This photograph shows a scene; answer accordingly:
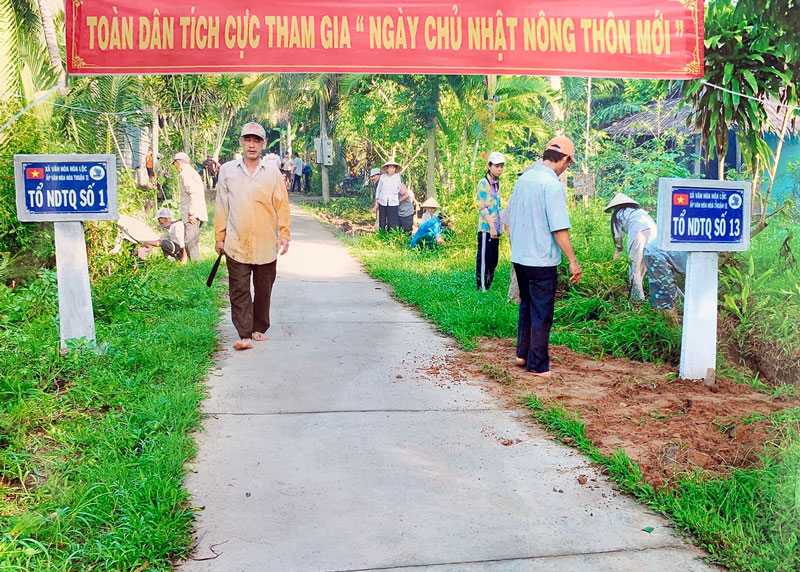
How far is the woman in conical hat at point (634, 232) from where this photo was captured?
7602 millimetres

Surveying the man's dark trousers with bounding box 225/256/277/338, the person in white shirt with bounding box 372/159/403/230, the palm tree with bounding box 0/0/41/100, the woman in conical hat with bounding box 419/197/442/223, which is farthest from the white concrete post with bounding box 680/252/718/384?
the person in white shirt with bounding box 372/159/403/230

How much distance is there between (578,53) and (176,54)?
9.29 ft

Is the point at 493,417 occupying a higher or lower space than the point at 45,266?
lower

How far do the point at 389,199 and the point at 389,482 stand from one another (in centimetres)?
1111

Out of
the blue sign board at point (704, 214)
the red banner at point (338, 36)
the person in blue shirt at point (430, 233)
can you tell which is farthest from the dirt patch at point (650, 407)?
the person in blue shirt at point (430, 233)

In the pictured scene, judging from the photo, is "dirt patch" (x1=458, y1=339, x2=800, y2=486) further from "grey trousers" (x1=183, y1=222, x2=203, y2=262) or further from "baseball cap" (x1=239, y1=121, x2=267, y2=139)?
"grey trousers" (x1=183, y1=222, x2=203, y2=262)

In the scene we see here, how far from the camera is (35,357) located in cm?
582

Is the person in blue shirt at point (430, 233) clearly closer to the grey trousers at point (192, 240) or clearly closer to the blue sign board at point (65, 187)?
the grey trousers at point (192, 240)

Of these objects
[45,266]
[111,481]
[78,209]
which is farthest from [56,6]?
[111,481]

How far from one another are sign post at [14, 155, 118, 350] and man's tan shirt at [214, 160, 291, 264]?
3.72 feet

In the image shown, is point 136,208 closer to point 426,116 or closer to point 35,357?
point 35,357

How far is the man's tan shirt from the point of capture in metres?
7.02

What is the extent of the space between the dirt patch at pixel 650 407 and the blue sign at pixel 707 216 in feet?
3.45

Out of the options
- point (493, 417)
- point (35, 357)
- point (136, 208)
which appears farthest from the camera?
point (136, 208)
